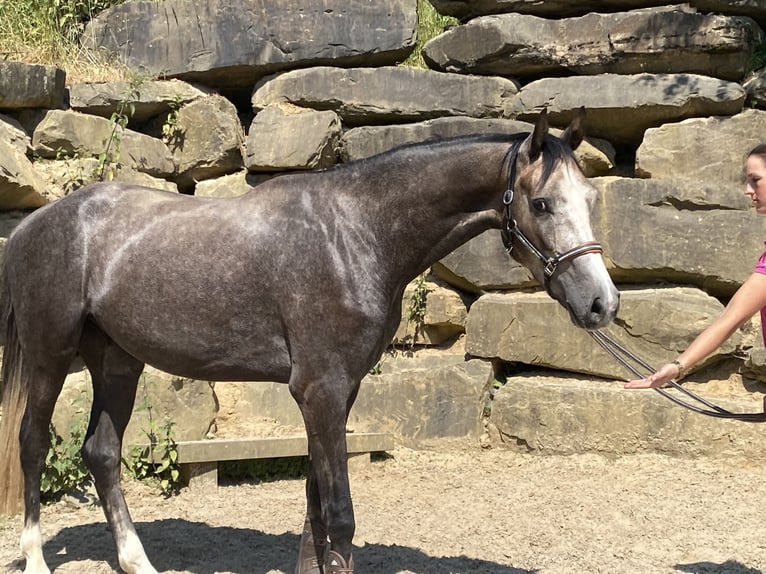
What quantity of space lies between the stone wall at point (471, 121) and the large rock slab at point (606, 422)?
10 cm

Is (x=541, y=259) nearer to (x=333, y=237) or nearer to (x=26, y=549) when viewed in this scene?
(x=333, y=237)

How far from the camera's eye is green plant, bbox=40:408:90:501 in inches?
204

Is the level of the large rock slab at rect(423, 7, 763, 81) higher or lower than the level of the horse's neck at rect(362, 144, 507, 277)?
higher

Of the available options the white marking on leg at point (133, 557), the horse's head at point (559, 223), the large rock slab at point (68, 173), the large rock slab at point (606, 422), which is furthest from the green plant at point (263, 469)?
the horse's head at point (559, 223)

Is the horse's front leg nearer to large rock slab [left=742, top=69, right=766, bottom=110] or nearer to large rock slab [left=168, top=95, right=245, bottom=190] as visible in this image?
large rock slab [left=168, top=95, right=245, bottom=190]

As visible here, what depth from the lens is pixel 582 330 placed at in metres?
6.00

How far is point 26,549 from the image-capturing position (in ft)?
13.0

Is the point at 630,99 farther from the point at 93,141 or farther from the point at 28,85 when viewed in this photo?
the point at 28,85

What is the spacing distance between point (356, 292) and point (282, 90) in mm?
3547

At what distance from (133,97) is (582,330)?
362cm

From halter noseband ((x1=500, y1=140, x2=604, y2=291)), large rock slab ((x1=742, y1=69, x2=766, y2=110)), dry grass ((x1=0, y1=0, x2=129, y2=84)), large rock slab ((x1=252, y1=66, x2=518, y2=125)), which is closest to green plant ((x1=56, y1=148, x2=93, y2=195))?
dry grass ((x1=0, y1=0, x2=129, y2=84))

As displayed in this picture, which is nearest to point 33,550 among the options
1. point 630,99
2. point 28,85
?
point 28,85

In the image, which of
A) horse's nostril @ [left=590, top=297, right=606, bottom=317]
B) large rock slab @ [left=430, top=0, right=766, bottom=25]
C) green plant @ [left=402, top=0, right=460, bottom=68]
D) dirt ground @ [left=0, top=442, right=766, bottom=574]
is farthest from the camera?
green plant @ [left=402, top=0, right=460, bottom=68]

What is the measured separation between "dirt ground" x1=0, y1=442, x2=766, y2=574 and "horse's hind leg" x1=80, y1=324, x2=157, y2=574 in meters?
0.30
